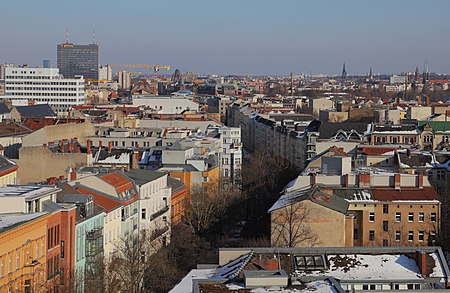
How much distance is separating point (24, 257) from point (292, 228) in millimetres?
14657

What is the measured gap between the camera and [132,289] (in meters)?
40.7

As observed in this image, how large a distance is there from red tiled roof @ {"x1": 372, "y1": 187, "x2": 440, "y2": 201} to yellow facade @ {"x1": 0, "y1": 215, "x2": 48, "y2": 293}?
20.3 m

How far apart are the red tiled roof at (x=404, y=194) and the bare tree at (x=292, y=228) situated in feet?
21.1

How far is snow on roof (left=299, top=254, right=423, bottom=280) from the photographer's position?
33812 millimetres

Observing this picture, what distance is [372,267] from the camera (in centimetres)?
3459

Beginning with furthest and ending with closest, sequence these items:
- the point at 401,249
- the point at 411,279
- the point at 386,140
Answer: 1. the point at 386,140
2. the point at 401,249
3. the point at 411,279

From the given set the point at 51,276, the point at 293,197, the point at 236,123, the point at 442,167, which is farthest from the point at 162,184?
the point at 236,123

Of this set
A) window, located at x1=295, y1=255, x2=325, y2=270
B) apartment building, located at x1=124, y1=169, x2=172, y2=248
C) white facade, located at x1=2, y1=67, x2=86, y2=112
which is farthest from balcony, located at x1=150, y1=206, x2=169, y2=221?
white facade, located at x1=2, y1=67, x2=86, y2=112

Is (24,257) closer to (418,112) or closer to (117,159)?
(117,159)

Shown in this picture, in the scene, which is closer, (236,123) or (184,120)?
(184,120)

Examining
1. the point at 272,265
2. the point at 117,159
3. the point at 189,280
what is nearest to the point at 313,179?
the point at 117,159

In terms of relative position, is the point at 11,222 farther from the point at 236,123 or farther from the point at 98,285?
the point at 236,123

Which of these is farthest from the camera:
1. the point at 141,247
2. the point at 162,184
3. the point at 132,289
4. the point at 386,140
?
the point at 386,140

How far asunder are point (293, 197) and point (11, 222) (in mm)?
18277
